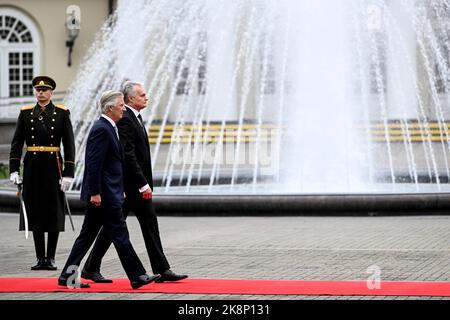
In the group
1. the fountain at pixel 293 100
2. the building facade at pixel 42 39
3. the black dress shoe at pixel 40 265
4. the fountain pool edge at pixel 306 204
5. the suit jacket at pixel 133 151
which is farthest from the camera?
the building facade at pixel 42 39

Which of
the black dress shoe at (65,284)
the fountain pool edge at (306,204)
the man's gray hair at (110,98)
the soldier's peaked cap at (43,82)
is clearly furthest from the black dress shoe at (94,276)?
the fountain pool edge at (306,204)

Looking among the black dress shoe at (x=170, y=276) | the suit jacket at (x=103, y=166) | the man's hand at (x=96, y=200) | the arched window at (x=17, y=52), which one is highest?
the arched window at (x=17, y=52)

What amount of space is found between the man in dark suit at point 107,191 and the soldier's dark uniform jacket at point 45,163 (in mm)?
1345

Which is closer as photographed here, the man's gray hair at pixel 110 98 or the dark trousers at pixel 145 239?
the man's gray hair at pixel 110 98

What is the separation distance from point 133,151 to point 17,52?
3526cm

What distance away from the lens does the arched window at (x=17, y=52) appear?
43.5m

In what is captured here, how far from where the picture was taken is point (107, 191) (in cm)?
904

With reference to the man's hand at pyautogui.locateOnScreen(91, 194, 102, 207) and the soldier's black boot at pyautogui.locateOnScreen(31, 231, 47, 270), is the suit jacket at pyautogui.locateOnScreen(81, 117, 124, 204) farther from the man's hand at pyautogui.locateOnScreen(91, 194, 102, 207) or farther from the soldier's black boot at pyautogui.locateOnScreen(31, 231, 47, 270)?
the soldier's black boot at pyautogui.locateOnScreen(31, 231, 47, 270)

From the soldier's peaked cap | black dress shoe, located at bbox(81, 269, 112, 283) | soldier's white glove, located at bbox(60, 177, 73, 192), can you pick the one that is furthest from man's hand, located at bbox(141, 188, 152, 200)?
the soldier's peaked cap

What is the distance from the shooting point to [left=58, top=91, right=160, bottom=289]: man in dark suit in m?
8.95

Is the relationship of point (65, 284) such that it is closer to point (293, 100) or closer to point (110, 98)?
point (110, 98)

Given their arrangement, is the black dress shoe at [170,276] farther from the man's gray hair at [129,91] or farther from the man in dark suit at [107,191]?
the man's gray hair at [129,91]
